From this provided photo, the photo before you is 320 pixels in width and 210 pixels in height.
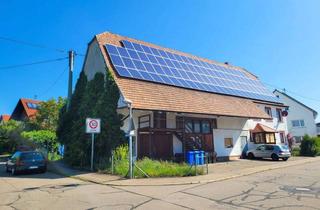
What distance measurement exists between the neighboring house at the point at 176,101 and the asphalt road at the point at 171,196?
237 inches

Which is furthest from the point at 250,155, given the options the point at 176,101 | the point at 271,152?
the point at 176,101

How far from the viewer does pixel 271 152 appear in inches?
949

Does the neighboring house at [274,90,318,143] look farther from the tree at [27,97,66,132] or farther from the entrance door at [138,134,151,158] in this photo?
the tree at [27,97,66,132]

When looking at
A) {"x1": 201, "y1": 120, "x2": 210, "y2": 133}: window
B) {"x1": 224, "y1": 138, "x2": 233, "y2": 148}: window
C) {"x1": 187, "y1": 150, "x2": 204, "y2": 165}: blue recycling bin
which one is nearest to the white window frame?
{"x1": 224, "y1": 138, "x2": 233, "y2": 148}: window

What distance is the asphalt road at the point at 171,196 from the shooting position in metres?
7.62

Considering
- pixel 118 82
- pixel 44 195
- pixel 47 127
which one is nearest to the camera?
pixel 44 195

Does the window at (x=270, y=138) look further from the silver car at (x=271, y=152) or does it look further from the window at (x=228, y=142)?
the window at (x=228, y=142)

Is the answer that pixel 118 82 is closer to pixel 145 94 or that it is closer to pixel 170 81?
pixel 145 94

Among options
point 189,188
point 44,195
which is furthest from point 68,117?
point 189,188

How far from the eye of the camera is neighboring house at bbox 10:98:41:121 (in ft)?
156

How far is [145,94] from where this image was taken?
693 inches

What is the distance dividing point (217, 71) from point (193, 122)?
29.9ft

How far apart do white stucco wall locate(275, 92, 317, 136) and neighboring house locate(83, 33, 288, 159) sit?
838 inches

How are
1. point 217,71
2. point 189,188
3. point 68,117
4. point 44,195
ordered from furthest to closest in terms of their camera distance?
point 217,71 → point 68,117 → point 189,188 → point 44,195
